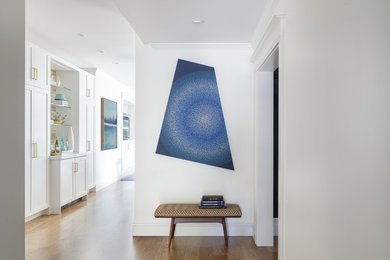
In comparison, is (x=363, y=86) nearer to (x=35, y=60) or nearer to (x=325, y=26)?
(x=325, y=26)

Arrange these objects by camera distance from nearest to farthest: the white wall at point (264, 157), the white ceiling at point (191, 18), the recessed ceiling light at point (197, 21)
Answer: the white ceiling at point (191, 18), the recessed ceiling light at point (197, 21), the white wall at point (264, 157)

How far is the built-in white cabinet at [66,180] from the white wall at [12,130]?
13.3 ft

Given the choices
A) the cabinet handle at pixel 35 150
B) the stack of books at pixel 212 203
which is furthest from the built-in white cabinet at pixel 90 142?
the stack of books at pixel 212 203

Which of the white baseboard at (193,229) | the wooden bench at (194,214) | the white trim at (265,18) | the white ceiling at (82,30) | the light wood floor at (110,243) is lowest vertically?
the light wood floor at (110,243)

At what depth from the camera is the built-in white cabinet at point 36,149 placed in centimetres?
396

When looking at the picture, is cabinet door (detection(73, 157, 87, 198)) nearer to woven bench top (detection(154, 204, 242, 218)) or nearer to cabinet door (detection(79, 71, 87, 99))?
cabinet door (detection(79, 71, 87, 99))

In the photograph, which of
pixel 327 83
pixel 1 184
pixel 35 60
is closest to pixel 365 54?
pixel 327 83

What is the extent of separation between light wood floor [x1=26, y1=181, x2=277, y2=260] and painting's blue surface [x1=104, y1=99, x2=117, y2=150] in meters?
2.77

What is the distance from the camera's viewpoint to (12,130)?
0.81 meters

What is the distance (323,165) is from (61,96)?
4960 mm

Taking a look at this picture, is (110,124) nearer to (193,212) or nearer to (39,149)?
(39,149)

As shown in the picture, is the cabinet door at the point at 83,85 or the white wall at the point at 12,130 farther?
the cabinet door at the point at 83,85

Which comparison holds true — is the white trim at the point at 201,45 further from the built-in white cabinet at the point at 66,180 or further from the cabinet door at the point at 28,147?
the built-in white cabinet at the point at 66,180

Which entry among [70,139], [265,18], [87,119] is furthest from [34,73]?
[265,18]
